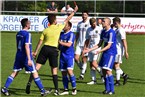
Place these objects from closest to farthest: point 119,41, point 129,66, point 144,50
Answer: point 119,41, point 129,66, point 144,50

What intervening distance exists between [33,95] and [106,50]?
2.12 meters

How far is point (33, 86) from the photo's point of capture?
13227 mm

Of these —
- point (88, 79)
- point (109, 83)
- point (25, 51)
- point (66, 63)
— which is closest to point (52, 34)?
point (25, 51)

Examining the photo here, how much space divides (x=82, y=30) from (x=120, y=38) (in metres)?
1.63

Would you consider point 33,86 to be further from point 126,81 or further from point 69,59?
point 126,81

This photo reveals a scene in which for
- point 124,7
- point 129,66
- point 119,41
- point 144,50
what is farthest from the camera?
point 124,7

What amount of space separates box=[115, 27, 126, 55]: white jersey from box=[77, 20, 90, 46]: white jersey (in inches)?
51.4

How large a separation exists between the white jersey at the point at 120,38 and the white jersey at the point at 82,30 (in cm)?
131

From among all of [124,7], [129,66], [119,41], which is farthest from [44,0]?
[119,41]

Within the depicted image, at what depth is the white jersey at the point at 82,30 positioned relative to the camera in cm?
1502

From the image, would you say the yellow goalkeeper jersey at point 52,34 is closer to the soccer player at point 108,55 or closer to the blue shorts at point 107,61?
the soccer player at point 108,55

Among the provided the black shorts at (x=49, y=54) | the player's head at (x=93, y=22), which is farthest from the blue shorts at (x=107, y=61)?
the player's head at (x=93, y=22)

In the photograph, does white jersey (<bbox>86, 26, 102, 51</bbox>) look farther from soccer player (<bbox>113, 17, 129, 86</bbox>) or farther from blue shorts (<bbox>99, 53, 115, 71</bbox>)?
blue shorts (<bbox>99, 53, 115, 71</bbox>)

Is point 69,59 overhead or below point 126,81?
overhead
